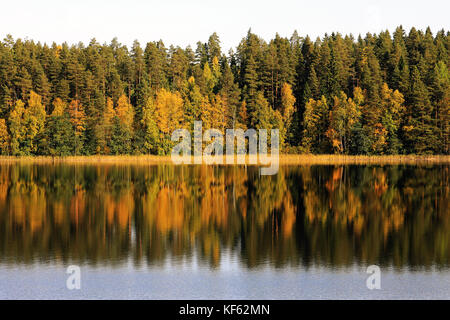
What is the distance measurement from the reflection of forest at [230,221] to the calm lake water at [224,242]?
0.08 meters

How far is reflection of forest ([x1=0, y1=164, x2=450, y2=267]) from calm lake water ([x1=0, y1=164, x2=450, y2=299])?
77 mm

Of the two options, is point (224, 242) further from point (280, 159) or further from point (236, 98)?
point (236, 98)

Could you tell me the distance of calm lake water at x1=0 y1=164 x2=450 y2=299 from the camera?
63.5 feet

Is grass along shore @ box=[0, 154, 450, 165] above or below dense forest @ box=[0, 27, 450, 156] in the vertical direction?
below

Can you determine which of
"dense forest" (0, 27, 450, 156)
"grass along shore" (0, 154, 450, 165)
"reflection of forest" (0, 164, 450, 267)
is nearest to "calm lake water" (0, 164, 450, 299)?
"reflection of forest" (0, 164, 450, 267)

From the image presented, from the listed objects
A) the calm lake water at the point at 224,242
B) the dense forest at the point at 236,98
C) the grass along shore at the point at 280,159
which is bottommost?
the calm lake water at the point at 224,242

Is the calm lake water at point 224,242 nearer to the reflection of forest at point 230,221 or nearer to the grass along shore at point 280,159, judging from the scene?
the reflection of forest at point 230,221

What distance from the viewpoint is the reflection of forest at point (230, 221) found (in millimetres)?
24453

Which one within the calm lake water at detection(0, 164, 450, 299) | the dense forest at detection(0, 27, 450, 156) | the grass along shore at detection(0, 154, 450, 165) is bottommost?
the calm lake water at detection(0, 164, 450, 299)

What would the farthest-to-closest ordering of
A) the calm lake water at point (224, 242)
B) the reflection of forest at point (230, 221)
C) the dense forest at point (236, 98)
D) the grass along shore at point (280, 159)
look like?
the dense forest at point (236, 98)
the grass along shore at point (280, 159)
the reflection of forest at point (230, 221)
the calm lake water at point (224, 242)

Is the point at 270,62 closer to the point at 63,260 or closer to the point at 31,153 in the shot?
the point at 31,153

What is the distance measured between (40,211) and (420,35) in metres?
134

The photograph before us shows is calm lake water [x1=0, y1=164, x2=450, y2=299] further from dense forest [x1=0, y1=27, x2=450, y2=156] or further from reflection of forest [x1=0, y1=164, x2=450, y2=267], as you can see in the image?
dense forest [x1=0, y1=27, x2=450, y2=156]

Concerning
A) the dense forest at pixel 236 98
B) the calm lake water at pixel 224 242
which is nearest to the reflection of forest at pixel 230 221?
the calm lake water at pixel 224 242
